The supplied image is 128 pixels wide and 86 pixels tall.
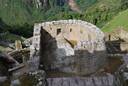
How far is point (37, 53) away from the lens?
29.2 metres

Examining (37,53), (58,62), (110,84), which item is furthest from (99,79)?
(58,62)

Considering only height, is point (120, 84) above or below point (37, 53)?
below

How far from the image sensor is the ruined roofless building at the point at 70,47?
28.8 m

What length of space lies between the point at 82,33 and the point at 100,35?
3.86 m

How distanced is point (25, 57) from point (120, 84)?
37.2 ft

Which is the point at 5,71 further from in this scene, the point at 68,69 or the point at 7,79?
the point at 68,69

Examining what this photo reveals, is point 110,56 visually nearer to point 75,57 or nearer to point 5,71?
point 75,57

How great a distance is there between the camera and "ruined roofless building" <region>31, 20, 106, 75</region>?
28.8 m

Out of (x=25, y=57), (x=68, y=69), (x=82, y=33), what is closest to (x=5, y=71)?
(x=68, y=69)

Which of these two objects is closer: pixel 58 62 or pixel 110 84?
pixel 110 84

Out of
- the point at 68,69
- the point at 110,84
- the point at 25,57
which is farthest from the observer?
the point at 25,57

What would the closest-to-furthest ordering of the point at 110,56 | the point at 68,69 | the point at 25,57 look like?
the point at 68,69 → the point at 110,56 → the point at 25,57

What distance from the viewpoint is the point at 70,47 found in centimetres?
3506

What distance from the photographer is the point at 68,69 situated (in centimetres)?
3033
